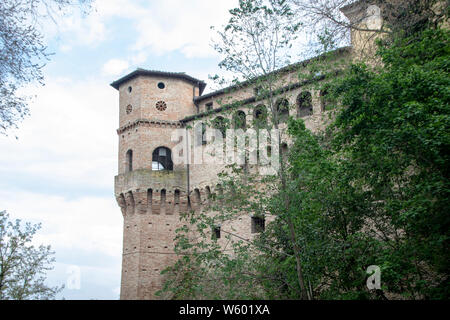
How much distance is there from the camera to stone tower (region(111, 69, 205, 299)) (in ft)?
72.7

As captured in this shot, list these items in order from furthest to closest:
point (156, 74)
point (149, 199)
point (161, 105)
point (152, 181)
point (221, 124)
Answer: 1. point (156, 74)
2. point (161, 105)
3. point (152, 181)
4. point (149, 199)
5. point (221, 124)

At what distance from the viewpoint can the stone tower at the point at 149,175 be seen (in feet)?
72.7

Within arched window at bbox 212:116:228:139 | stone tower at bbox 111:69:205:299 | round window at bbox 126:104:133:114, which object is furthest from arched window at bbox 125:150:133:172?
arched window at bbox 212:116:228:139

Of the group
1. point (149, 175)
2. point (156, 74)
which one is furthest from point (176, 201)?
point (156, 74)

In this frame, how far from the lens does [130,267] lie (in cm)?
2222

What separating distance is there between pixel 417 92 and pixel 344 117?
1685mm

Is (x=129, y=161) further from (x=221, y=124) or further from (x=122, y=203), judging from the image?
(x=221, y=124)

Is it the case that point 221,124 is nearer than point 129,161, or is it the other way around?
point 221,124

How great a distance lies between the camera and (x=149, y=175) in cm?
2352

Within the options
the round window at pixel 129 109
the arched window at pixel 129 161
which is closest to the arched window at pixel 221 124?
the arched window at pixel 129 161

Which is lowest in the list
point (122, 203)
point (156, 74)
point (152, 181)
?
point (122, 203)

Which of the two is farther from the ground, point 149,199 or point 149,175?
point 149,175

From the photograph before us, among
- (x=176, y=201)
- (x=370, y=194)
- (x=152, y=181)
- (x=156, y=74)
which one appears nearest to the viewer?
(x=370, y=194)

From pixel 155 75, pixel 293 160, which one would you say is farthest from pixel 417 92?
pixel 155 75
